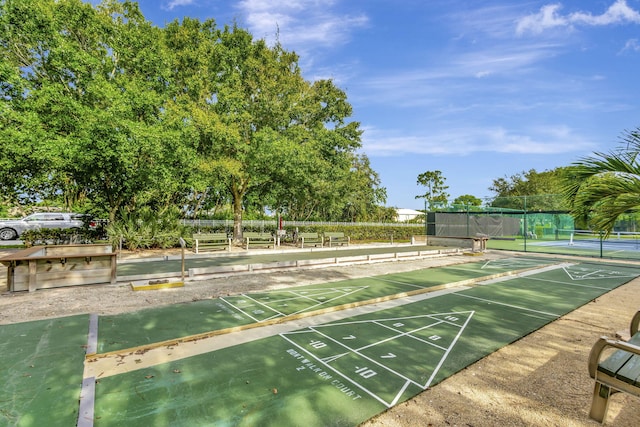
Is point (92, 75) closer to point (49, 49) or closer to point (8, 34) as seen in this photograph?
point (49, 49)

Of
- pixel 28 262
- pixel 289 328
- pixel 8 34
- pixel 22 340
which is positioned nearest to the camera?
pixel 22 340

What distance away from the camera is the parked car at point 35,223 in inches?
676

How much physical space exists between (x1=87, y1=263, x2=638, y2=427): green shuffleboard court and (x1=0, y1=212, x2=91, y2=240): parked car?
18.2 metres

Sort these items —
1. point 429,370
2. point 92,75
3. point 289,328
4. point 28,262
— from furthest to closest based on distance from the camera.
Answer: point 92,75, point 28,262, point 289,328, point 429,370

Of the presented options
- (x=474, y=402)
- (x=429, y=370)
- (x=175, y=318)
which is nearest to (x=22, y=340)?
(x=175, y=318)

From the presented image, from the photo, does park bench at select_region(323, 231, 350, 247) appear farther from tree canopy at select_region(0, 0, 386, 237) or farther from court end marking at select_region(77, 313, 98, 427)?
court end marking at select_region(77, 313, 98, 427)

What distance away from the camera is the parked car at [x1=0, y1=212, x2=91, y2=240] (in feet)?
56.3

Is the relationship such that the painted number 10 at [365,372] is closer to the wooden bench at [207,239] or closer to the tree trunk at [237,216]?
the wooden bench at [207,239]

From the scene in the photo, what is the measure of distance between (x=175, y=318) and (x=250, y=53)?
1834cm

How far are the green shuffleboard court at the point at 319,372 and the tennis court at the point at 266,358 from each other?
1 cm

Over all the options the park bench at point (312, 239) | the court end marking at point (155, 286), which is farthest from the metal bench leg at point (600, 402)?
the park bench at point (312, 239)

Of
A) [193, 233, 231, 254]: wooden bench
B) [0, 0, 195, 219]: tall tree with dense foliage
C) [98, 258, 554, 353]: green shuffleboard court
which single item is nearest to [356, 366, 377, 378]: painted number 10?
[98, 258, 554, 353]: green shuffleboard court

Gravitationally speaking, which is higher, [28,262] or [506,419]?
[28,262]

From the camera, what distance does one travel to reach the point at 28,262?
679 cm
